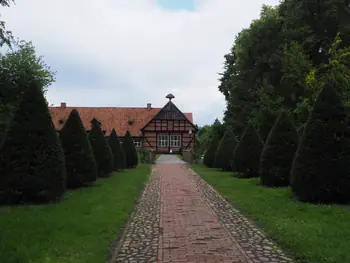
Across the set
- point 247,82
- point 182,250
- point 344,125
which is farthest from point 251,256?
point 247,82

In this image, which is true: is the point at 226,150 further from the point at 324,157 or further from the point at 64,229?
the point at 64,229

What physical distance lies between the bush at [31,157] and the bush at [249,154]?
35.3 ft

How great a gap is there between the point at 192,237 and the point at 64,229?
2575 millimetres

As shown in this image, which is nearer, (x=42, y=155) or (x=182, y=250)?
(x=182, y=250)

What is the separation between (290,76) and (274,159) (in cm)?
1512

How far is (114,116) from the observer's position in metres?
62.5

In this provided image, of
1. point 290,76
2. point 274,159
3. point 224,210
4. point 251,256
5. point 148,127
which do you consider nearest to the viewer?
point 251,256

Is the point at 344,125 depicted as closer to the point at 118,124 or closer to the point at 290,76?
the point at 290,76

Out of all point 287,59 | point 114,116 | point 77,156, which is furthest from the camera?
point 114,116

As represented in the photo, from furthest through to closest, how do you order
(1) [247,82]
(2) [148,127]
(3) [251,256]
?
(2) [148,127]
(1) [247,82]
(3) [251,256]

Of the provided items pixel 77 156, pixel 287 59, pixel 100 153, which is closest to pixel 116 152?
pixel 100 153

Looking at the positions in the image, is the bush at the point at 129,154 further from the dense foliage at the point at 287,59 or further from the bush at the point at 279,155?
the bush at the point at 279,155

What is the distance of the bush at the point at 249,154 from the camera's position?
66.1 ft

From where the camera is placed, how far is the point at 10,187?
1121 cm
